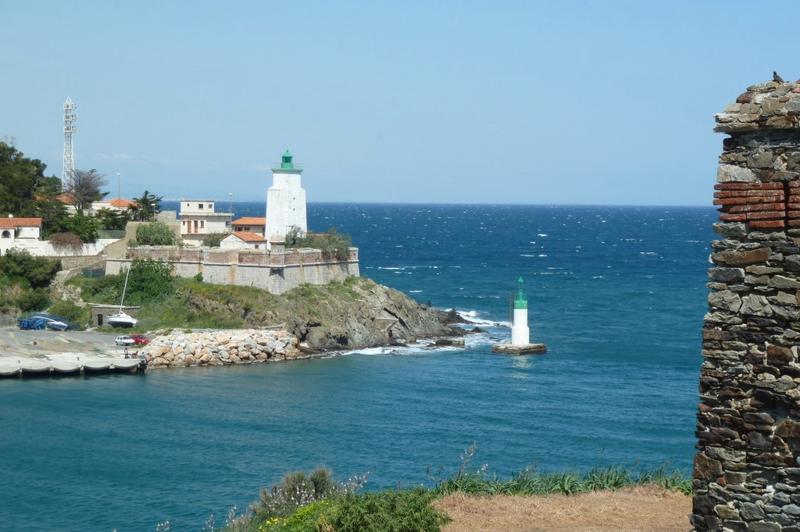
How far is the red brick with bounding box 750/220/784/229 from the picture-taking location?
27.2ft

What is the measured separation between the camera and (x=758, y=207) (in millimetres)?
8367

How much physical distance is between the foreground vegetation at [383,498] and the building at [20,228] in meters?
44.6

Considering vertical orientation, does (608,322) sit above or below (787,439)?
below

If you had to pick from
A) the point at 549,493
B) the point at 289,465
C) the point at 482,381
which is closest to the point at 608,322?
the point at 482,381

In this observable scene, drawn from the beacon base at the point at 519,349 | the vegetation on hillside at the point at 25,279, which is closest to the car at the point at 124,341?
the vegetation on hillside at the point at 25,279

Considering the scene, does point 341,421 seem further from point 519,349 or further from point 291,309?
point 519,349

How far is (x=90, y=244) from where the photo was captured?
59906mm

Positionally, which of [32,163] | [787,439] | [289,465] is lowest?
[289,465]

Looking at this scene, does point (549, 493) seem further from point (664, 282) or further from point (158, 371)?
point (664, 282)

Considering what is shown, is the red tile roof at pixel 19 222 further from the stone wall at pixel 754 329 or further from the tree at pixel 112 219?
the stone wall at pixel 754 329

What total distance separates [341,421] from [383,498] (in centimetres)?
2438

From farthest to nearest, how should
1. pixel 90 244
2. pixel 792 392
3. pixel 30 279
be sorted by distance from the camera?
pixel 90 244
pixel 30 279
pixel 792 392

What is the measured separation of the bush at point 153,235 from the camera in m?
59.2

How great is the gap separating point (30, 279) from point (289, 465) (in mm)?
29619
